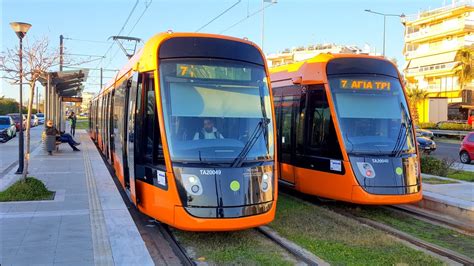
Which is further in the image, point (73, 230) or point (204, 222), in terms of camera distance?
point (73, 230)

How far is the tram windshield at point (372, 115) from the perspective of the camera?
9367mm

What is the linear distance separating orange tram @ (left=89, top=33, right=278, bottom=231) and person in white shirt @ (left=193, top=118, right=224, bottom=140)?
2 cm

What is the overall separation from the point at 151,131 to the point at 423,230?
5.29m

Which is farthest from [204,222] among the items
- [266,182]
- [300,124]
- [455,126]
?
[455,126]

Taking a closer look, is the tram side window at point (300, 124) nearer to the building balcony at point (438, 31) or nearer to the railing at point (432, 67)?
the railing at point (432, 67)

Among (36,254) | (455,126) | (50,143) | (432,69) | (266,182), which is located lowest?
(36,254)

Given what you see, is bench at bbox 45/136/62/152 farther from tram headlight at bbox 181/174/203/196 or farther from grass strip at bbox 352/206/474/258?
tram headlight at bbox 181/174/203/196

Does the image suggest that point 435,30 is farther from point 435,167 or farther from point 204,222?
point 204,222

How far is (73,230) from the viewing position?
23.5ft

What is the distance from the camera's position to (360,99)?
9.70 meters

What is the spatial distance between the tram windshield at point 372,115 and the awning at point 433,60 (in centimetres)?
5689

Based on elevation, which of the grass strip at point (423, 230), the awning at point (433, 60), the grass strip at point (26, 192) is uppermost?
the awning at point (433, 60)

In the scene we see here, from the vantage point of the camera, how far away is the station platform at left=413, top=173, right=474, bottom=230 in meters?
9.55

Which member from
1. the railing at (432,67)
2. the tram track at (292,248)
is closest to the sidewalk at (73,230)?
the tram track at (292,248)
